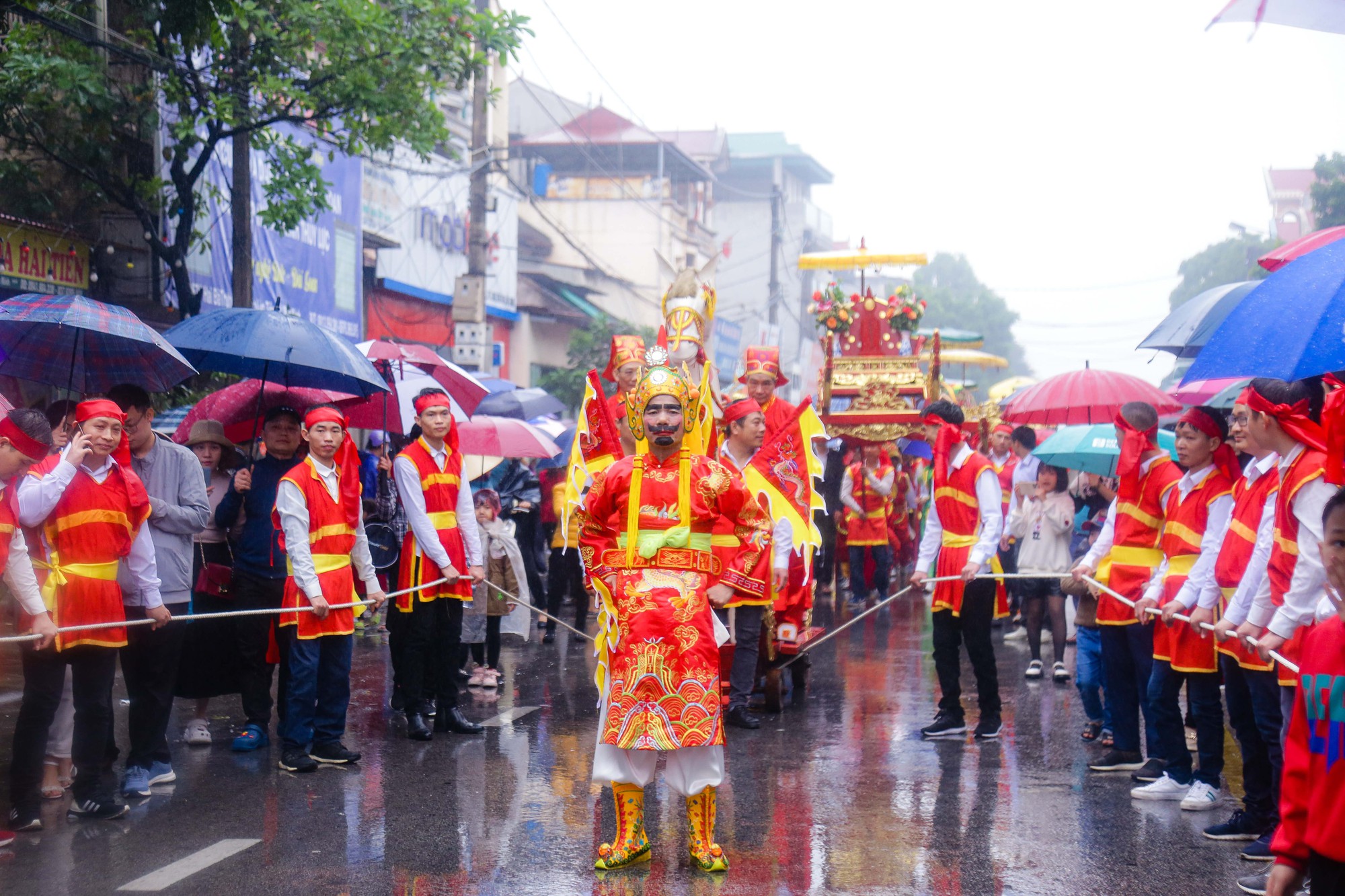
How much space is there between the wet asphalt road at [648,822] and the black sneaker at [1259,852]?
80mm

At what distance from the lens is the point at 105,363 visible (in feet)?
23.4

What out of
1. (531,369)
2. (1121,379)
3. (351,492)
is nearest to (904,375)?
(1121,379)

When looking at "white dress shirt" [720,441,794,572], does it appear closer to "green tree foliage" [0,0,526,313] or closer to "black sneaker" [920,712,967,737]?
"black sneaker" [920,712,967,737]

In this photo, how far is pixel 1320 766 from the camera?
326cm

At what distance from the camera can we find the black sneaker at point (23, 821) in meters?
5.73

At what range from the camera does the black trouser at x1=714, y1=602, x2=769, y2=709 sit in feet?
27.4

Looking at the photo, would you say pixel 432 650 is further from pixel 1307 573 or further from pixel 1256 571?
pixel 1307 573

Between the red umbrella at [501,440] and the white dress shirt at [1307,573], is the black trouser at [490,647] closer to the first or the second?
the red umbrella at [501,440]

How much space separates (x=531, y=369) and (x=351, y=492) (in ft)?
80.1

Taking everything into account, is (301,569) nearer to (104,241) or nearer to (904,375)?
(104,241)

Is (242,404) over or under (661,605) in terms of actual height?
over

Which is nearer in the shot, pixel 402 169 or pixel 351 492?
pixel 351 492

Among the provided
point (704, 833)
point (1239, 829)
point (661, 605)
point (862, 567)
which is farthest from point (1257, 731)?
point (862, 567)

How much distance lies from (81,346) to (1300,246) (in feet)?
19.3
